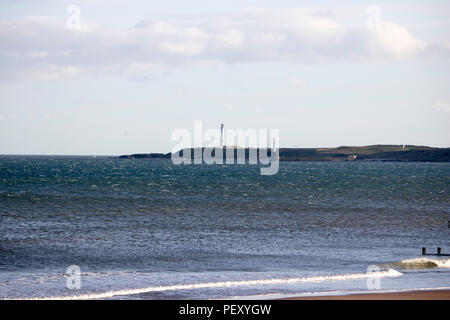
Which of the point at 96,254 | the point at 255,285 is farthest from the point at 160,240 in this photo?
the point at 255,285

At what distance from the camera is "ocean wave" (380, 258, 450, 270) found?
26.2 metres

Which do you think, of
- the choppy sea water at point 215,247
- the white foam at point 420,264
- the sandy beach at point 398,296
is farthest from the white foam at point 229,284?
the sandy beach at point 398,296

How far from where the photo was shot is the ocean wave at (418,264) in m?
26.2

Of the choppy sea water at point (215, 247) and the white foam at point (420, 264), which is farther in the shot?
the white foam at point (420, 264)

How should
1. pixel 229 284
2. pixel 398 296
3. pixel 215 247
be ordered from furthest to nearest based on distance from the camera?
pixel 215 247, pixel 229 284, pixel 398 296

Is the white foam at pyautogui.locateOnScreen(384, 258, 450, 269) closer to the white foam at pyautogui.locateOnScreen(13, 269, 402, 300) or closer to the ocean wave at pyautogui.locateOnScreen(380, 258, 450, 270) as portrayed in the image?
the ocean wave at pyautogui.locateOnScreen(380, 258, 450, 270)

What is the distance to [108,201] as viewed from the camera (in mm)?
61469

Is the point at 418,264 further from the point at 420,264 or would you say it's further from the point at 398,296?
the point at 398,296

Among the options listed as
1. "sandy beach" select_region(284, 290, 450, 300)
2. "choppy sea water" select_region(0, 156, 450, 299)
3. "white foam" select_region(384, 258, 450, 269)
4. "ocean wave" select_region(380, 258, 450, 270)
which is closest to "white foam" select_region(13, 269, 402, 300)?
"choppy sea water" select_region(0, 156, 450, 299)

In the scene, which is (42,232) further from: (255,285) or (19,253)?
(255,285)

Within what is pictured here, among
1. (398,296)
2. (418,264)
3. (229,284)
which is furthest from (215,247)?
(398,296)

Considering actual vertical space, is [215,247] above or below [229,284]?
below

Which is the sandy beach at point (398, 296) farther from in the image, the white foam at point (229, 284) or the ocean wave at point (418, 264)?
the ocean wave at point (418, 264)

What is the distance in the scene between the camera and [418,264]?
86.6 ft
